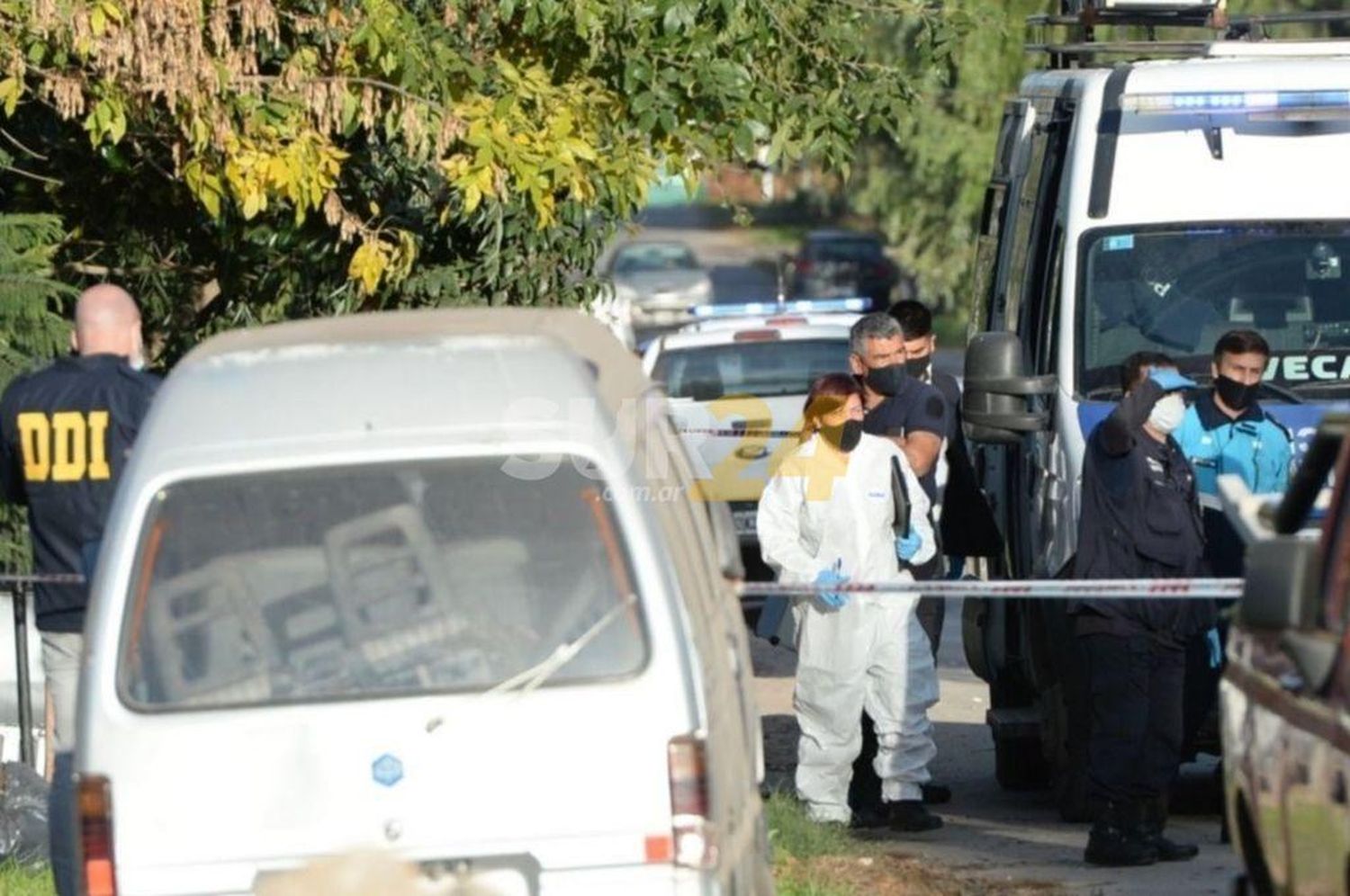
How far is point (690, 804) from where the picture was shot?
19.3 ft

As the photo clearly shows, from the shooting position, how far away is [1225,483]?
22.0 ft

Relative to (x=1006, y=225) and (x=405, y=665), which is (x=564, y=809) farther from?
(x=1006, y=225)

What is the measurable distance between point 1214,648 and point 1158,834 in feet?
2.61

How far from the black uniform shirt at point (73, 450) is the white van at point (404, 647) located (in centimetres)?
209

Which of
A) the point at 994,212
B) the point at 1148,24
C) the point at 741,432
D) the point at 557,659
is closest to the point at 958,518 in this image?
the point at 994,212

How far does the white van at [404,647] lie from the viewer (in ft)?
19.2

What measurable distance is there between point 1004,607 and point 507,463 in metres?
6.08

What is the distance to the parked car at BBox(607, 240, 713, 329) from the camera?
157ft

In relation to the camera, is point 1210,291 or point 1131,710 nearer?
point 1131,710

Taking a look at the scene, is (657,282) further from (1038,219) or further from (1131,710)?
(1131,710)

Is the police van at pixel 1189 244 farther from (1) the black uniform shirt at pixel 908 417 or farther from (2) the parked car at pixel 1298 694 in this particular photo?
(2) the parked car at pixel 1298 694

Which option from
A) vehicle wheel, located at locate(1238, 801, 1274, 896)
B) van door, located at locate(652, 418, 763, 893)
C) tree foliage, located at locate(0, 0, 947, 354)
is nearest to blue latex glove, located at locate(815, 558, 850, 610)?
tree foliage, located at locate(0, 0, 947, 354)

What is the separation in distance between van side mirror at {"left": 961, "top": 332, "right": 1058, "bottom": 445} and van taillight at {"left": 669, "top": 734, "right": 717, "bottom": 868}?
4583 millimetres

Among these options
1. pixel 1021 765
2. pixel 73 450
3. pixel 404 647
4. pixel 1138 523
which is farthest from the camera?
pixel 1021 765
